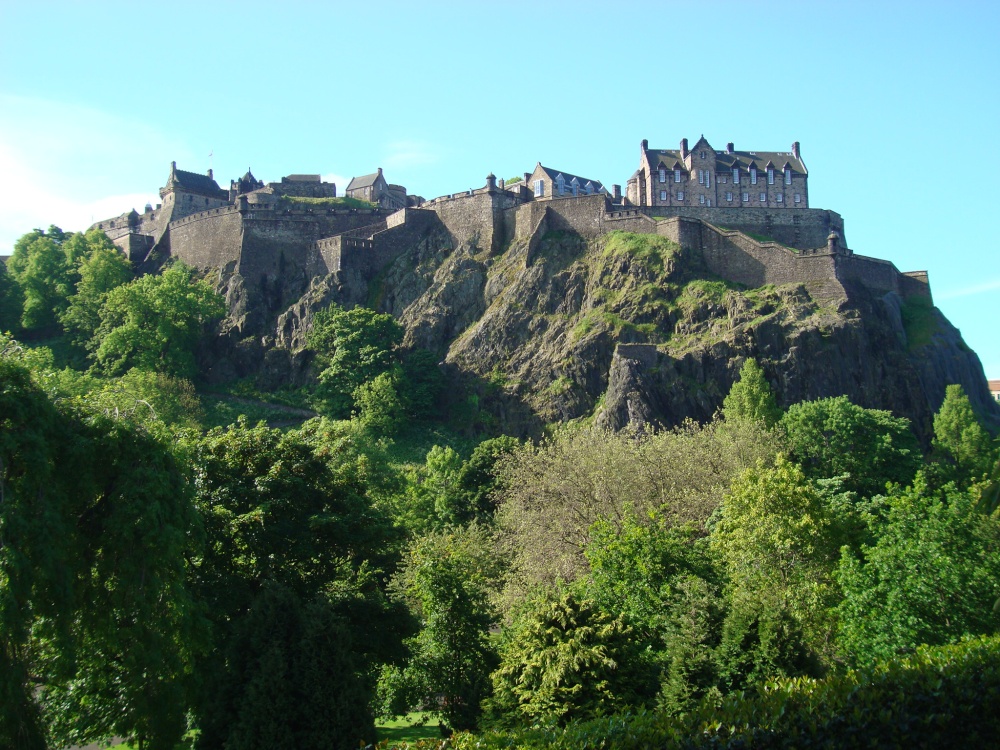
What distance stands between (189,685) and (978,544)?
61.9 feet

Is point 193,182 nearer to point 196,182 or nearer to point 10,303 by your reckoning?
point 196,182

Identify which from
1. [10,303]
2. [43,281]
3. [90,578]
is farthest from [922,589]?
[10,303]

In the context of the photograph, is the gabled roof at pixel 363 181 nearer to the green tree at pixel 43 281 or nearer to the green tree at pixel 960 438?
the green tree at pixel 43 281

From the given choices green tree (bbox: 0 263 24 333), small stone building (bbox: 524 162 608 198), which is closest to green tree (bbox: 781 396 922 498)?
small stone building (bbox: 524 162 608 198)

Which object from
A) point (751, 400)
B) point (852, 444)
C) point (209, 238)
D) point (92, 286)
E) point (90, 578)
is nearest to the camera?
point (90, 578)

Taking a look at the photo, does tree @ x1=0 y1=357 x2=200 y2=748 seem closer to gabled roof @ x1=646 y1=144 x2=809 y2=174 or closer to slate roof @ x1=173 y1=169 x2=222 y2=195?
gabled roof @ x1=646 y1=144 x2=809 y2=174

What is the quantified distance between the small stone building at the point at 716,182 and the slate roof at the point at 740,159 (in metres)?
0.08

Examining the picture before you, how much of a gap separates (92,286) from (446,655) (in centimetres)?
5934

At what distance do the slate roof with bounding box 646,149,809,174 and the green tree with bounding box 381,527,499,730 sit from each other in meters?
55.1

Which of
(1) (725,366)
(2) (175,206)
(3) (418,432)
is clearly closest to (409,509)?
(3) (418,432)

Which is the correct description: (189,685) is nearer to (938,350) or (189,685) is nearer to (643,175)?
(938,350)

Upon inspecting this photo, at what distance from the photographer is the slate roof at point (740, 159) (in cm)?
7750

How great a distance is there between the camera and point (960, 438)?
56.2m

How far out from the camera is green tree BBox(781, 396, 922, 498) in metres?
48.1
